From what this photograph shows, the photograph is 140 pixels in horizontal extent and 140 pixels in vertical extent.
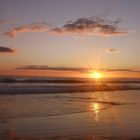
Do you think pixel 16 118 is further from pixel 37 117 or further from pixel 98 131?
pixel 98 131

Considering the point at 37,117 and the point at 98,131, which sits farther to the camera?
the point at 37,117

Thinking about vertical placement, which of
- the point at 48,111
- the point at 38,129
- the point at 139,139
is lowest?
the point at 139,139

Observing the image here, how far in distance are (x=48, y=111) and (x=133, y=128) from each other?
16.7 ft

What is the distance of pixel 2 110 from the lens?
50.3 feet

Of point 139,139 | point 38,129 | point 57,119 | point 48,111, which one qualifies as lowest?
point 139,139

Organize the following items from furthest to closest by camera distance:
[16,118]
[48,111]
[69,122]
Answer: [48,111], [16,118], [69,122]

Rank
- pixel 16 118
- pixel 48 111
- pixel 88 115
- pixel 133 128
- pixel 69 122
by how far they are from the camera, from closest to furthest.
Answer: pixel 133 128 < pixel 69 122 < pixel 16 118 < pixel 88 115 < pixel 48 111

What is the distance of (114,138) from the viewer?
9.52 meters

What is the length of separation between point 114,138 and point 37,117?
462cm

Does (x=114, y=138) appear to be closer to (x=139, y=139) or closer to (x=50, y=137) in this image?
(x=139, y=139)

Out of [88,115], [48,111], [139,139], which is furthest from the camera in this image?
[48,111]

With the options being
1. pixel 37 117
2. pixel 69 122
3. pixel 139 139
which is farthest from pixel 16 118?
pixel 139 139

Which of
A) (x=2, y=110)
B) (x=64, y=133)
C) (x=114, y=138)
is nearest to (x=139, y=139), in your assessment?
(x=114, y=138)

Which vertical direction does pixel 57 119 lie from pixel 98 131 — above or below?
above
